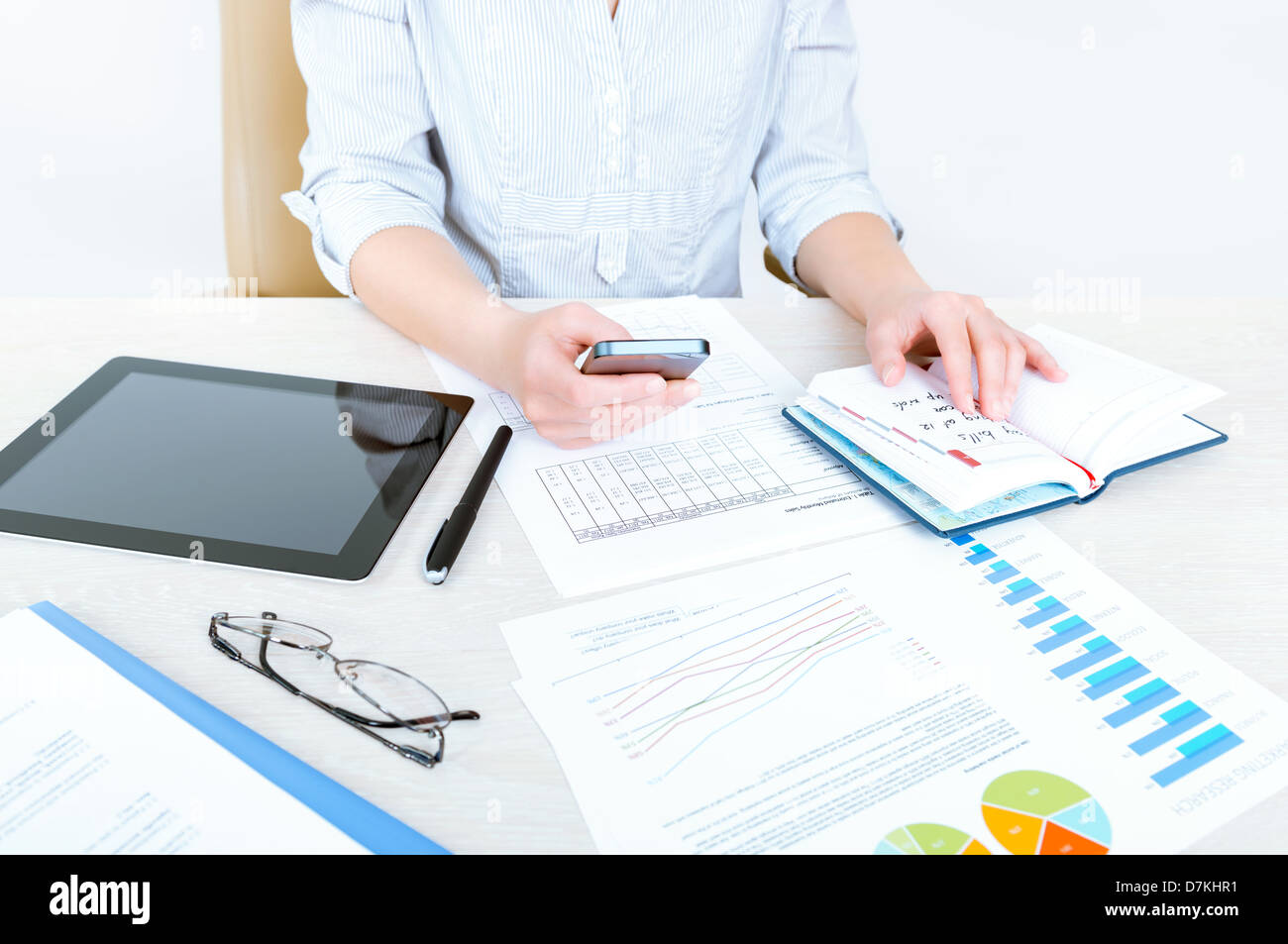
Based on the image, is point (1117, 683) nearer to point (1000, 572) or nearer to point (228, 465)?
point (1000, 572)

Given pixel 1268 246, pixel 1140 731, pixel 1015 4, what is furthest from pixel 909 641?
pixel 1268 246

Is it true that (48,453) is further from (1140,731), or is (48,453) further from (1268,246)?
(1268,246)

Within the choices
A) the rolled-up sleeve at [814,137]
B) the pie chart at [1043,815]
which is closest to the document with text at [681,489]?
the pie chart at [1043,815]

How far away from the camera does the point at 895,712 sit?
1.63 ft

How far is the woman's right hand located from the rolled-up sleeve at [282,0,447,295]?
291 millimetres

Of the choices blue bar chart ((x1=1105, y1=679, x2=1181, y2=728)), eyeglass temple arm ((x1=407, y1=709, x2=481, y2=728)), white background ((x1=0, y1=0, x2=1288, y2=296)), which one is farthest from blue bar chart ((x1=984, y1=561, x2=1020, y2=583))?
white background ((x1=0, y1=0, x2=1288, y2=296))

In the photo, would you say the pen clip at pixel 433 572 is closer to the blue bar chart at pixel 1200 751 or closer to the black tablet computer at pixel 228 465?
the black tablet computer at pixel 228 465

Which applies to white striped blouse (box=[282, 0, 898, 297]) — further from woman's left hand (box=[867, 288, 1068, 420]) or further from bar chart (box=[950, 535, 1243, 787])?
bar chart (box=[950, 535, 1243, 787])

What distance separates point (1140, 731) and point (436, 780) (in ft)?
1.26

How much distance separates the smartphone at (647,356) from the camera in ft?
2.02

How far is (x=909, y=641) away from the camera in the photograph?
54 centimetres

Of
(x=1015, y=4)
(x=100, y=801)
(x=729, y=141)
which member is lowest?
(x=100, y=801)

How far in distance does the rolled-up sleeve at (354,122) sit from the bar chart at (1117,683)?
676mm

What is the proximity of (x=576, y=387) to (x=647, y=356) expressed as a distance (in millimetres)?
61
